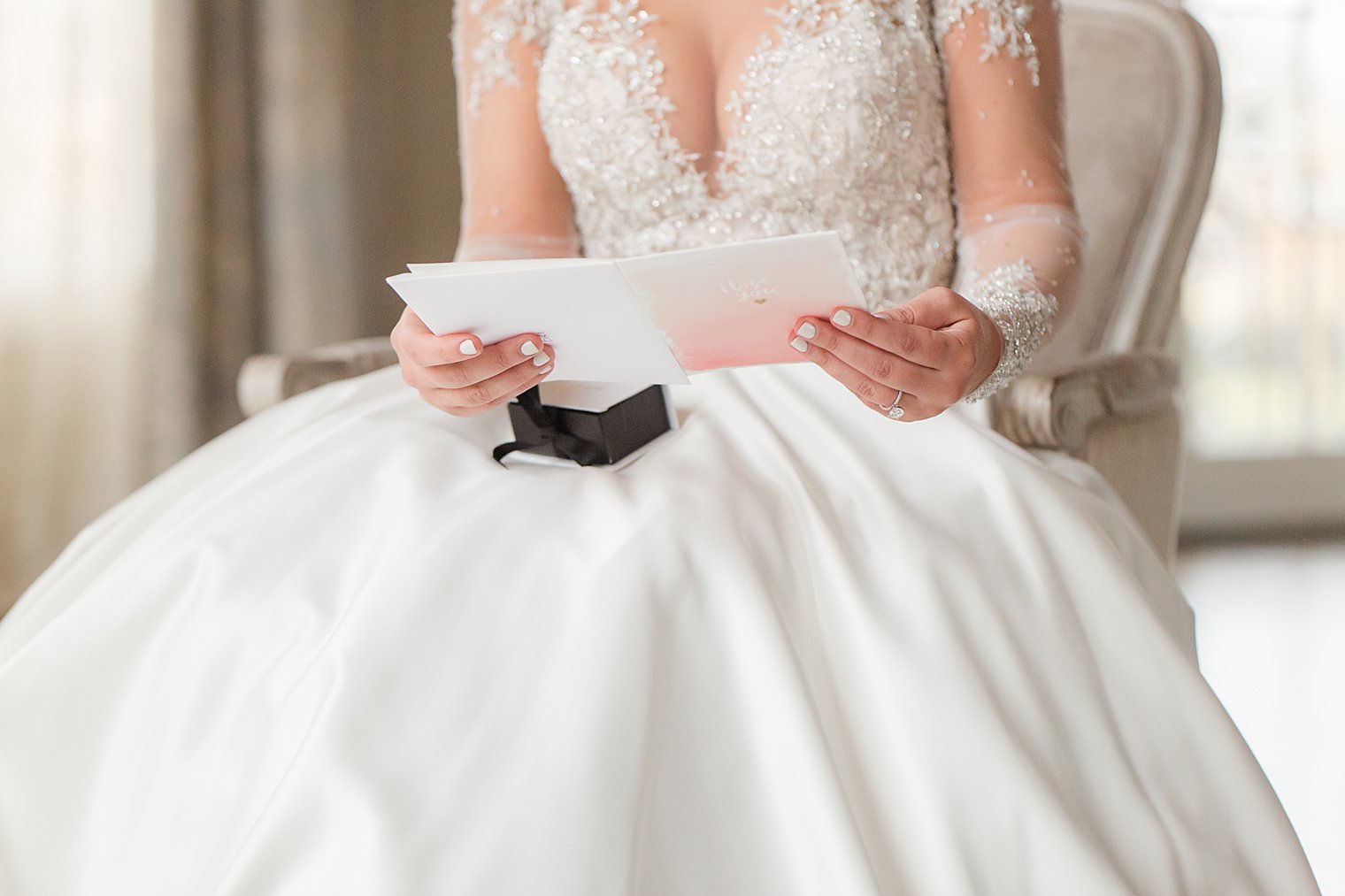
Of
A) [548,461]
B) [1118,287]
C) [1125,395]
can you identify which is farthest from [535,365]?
[1118,287]

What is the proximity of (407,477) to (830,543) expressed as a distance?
1.11 ft

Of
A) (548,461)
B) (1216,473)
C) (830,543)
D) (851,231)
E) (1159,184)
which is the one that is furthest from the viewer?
(1216,473)

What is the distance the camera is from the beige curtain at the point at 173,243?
2.59m

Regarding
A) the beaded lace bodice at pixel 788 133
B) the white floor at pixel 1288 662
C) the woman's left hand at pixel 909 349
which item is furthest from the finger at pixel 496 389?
the white floor at pixel 1288 662

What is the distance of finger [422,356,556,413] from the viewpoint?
0.94 meters

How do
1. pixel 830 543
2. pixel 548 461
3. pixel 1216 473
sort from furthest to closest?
pixel 1216 473
pixel 548 461
pixel 830 543

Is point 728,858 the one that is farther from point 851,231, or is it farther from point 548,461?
point 851,231

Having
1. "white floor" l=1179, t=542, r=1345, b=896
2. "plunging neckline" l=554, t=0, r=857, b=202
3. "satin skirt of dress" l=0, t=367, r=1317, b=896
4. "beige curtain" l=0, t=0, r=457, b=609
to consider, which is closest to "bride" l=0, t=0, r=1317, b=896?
"satin skirt of dress" l=0, t=367, r=1317, b=896

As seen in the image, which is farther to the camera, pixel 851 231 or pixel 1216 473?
pixel 1216 473

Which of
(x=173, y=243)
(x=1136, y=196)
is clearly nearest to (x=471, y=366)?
(x=1136, y=196)

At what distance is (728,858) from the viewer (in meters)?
0.76

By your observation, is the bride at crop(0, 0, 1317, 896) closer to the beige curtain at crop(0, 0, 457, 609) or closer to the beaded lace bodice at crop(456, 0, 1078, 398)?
the beaded lace bodice at crop(456, 0, 1078, 398)

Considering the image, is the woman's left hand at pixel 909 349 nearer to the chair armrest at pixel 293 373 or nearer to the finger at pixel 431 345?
the finger at pixel 431 345

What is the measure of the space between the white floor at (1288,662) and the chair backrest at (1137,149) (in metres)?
0.71
